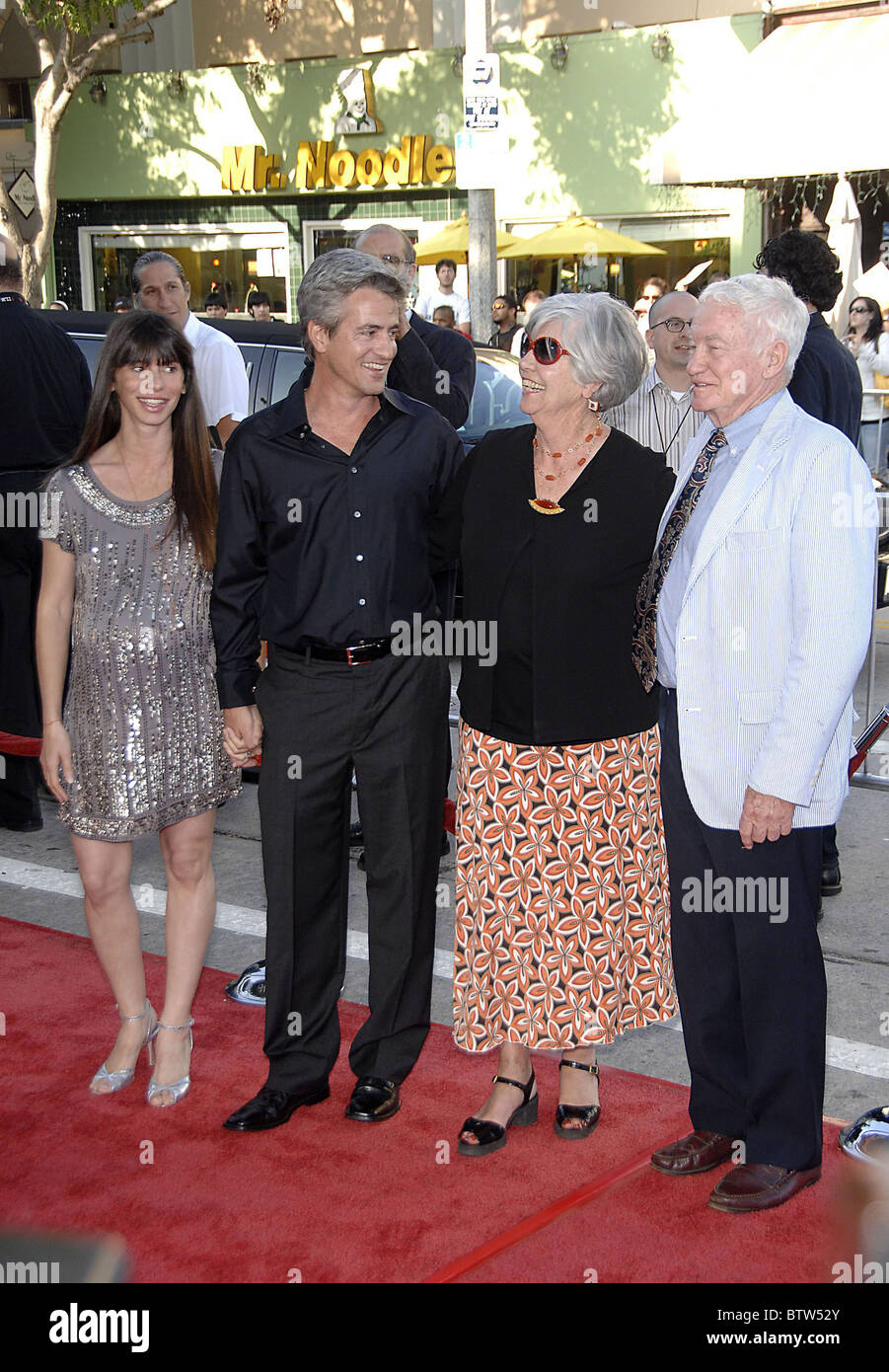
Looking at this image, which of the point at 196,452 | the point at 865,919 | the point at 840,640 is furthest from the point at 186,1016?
the point at 865,919

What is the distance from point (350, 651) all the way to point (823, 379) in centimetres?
224

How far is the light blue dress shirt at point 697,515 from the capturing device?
10.8 feet

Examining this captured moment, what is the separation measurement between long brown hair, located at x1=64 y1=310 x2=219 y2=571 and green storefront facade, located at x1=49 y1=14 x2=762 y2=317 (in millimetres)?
14414

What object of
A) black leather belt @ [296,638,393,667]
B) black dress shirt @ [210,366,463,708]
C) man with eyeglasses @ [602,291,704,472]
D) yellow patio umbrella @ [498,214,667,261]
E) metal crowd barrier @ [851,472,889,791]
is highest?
yellow patio umbrella @ [498,214,667,261]

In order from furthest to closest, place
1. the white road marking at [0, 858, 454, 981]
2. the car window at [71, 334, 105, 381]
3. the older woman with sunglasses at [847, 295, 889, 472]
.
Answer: the older woman with sunglasses at [847, 295, 889, 472]
the car window at [71, 334, 105, 381]
the white road marking at [0, 858, 454, 981]

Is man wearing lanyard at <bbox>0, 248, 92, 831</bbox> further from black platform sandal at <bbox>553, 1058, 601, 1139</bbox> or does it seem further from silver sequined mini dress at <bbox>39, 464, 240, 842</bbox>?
black platform sandal at <bbox>553, 1058, 601, 1139</bbox>

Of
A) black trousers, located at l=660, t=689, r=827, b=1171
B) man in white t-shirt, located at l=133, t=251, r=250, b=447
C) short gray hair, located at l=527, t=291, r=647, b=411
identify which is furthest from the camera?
man in white t-shirt, located at l=133, t=251, r=250, b=447

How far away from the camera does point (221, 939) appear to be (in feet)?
17.4

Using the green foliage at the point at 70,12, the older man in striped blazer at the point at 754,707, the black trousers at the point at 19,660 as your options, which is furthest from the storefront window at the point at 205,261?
the older man in striped blazer at the point at 754,707

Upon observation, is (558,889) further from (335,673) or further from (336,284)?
(336,284)

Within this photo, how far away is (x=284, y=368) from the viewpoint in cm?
827

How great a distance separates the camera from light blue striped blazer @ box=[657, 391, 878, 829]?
3.15 metres

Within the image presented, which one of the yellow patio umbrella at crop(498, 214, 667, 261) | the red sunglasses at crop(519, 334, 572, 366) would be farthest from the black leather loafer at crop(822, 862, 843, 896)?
the yellow patio umbrella at crop(498, 214, 667, 261)

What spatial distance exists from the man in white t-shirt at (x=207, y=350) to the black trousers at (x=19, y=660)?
0.82m
